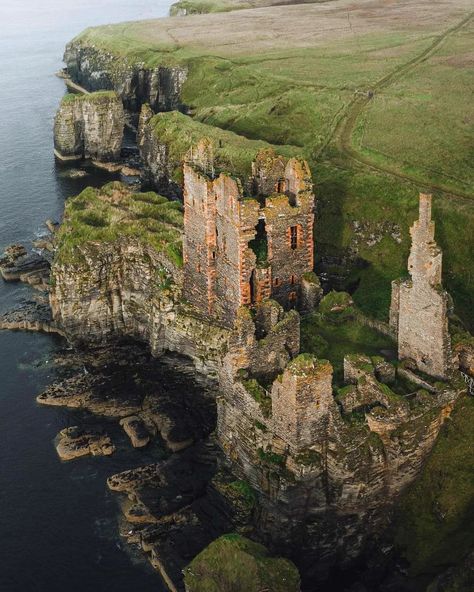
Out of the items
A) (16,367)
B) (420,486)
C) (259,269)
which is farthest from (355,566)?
(16,367)

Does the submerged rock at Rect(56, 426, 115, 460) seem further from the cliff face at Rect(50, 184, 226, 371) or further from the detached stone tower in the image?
the detached stone tower

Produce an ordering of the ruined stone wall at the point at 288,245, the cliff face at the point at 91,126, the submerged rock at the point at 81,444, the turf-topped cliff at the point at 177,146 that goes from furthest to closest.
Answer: the cliff face at the point at 91,126, the turf-topped cliff at the point at 177,146, the submerged rock at the point at 81,444, the ruined stone wall at the point at 288,245

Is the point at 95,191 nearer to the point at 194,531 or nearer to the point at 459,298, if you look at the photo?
the point at 459,298

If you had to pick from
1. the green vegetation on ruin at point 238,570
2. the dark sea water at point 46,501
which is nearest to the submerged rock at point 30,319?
the dark sea water at point 46,501

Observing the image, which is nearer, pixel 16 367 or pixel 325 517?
pixel 325 517

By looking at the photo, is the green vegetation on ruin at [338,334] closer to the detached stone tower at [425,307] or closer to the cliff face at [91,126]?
the detached stone tower at [425,307]

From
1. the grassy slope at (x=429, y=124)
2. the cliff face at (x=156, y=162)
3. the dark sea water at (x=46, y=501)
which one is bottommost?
the dark sea water at (x=46, y=501)

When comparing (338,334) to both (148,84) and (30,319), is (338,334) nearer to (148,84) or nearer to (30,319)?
(30,319)

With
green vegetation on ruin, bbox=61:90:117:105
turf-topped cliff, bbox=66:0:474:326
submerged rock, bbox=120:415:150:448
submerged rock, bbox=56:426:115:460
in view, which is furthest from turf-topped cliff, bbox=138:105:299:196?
submerged rock, bbox=56:426:115:460
